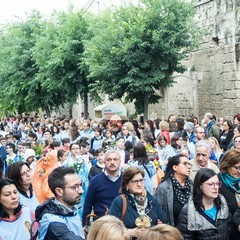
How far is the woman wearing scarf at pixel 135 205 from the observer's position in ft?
14.2

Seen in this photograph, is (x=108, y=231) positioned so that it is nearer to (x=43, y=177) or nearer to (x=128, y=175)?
(x=128, y=175)

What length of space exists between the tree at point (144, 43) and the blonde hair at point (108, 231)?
14.0 m

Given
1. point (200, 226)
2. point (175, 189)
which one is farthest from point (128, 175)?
point (200, 226)

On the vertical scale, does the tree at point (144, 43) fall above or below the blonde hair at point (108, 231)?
above

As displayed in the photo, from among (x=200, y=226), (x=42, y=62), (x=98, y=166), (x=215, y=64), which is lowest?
(x=200, y=226)

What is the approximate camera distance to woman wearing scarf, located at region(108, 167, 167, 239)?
4328mm

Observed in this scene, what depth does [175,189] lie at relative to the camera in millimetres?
4941

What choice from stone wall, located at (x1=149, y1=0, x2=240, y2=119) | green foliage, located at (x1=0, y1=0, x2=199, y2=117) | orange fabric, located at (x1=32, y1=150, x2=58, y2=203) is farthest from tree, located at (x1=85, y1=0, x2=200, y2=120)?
orange fabric, located at (x1=32, y1=150, x2=58, y2=203)

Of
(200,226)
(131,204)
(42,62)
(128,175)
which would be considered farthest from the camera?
(42,62)

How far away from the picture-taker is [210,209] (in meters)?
4.29

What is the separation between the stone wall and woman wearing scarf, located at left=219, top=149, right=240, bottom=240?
1264 centimetres

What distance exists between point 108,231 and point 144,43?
14.3m

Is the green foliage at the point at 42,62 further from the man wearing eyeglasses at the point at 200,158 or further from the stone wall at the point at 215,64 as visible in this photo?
the man wearing eyeglasses at the point at 200,158

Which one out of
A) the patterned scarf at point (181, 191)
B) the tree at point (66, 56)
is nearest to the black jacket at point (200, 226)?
the patterned scarf at point (181, 191)
